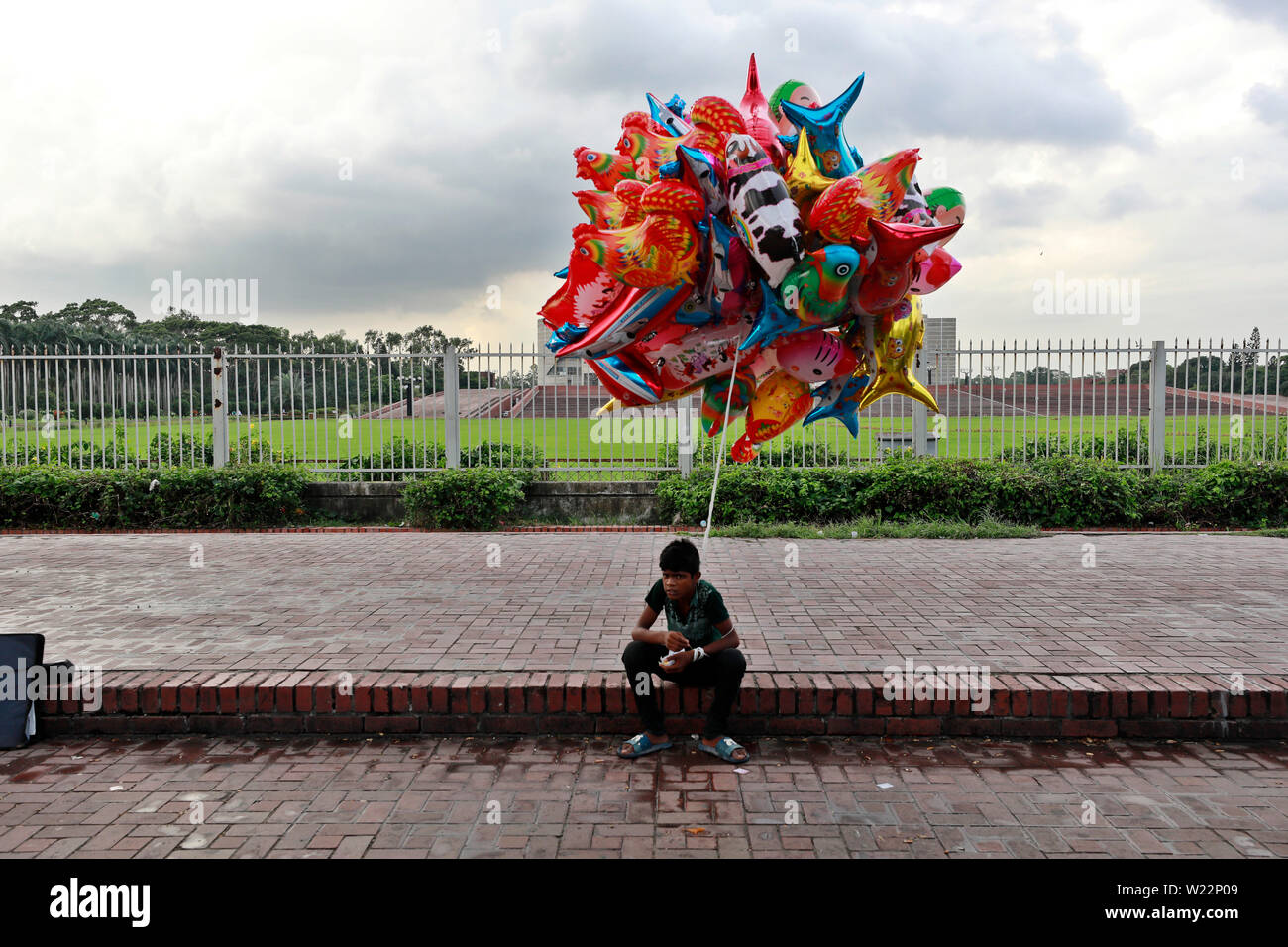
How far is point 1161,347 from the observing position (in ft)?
36.8

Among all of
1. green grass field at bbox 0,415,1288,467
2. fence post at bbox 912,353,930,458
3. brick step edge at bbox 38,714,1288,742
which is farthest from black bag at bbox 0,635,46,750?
fence post at bbox 912,353,930,458

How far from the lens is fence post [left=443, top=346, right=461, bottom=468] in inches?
432

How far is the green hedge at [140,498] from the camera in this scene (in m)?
10.3

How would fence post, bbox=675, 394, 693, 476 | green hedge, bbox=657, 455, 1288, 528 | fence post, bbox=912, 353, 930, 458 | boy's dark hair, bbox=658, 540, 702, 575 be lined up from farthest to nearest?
1. fence post, bbox=912, 353, 930, 458
2. fence post, bbox=675, 394, 693, 476
3. green hedge, bbox=657, 455, 1288, 528
4. boy's dark hair, bbox=658, 540, 702, 575

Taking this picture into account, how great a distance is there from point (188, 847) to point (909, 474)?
28.3ft

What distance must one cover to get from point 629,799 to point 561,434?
8.04 meters

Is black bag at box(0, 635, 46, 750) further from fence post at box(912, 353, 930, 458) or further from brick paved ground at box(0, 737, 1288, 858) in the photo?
fence post at box(912, 353, 930, 458)

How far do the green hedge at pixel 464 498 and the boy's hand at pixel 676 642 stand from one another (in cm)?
667

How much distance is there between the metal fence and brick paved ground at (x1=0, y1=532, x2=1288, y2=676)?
6.55ft
